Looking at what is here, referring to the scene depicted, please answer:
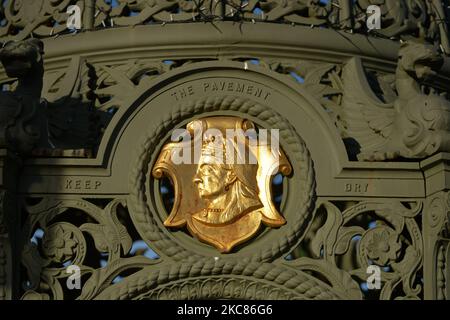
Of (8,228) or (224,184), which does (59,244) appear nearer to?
(8,228)

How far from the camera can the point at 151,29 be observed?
26.9m

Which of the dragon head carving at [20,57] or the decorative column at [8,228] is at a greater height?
the dragon head carving at [20,57]

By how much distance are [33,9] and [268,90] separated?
4049 millimetres

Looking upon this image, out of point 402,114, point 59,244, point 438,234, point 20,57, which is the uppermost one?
point 20,57

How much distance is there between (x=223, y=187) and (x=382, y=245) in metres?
2.12

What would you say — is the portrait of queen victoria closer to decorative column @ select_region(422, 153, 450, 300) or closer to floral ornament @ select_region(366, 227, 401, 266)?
floral ornament @ select_region(366, 227, 401, 266)

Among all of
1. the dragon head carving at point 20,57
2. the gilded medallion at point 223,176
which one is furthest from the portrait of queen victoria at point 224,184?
the dragon head carving at point 20,57

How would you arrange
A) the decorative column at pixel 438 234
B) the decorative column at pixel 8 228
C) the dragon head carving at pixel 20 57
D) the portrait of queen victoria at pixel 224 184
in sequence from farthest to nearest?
the dragon head carving at pixel 20 57 → the portrait of queen victoria at pixel 224 184 → the decorative column at pixel 438 234 → the decorative column at pixel 8 228

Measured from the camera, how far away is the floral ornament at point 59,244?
25.0 m

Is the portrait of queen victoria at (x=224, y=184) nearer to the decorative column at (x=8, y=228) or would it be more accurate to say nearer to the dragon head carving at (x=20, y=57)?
the decorative column at (x=8, y=228)

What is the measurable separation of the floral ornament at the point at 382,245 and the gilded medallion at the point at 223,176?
1.13 m

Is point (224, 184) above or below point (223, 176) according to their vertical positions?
below

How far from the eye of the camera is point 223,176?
83.1 ft

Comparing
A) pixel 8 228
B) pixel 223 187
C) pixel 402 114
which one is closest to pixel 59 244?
pixel 8 228
